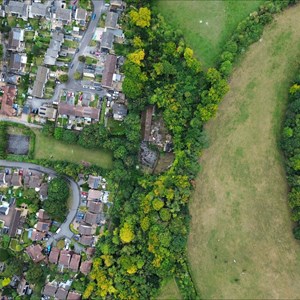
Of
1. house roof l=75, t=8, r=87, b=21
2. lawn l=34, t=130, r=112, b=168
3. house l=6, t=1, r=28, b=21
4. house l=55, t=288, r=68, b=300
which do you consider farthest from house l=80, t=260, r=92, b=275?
house l=6, t=1, r=28, b=21

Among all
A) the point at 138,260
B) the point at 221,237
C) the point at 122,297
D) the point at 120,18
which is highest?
the point at 120,18

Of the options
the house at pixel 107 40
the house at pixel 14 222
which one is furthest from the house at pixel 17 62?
the house at pixel 14 222

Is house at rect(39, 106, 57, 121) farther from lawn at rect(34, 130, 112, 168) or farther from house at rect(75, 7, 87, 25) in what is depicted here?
house at rect(75, 7, 87, 25)

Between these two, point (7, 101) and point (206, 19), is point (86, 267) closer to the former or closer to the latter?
point (7, 101)

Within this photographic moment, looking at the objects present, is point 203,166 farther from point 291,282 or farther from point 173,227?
point 291,282

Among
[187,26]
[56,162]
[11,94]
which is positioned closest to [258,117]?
[187,26]

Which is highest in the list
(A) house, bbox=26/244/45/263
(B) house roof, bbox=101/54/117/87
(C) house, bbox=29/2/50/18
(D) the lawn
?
(C) house, bbox=29/2/50/18
